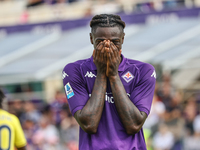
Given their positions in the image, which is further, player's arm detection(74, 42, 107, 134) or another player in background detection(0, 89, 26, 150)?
another player in background detection(0, 89, 26, 150)

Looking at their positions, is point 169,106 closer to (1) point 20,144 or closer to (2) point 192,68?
(2) point 192,68

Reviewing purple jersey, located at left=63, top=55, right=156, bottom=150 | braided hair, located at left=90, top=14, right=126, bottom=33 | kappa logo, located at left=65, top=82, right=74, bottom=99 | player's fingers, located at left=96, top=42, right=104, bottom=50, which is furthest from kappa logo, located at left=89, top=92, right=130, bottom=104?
braided hair, located at left=90, top=14, right=126, bottom=33

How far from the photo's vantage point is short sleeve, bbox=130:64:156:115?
278cm

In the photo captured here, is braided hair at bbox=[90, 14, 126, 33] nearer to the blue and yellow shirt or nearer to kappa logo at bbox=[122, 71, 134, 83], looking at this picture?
kappa logo at bbox=[122, 71, 134, 83]

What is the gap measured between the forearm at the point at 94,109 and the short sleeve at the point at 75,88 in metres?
0.07

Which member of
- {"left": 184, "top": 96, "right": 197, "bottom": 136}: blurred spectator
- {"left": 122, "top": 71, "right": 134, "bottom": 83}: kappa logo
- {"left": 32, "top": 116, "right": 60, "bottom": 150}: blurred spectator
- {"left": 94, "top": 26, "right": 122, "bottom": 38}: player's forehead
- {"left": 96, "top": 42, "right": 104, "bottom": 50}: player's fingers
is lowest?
{"left": 32, "top": 116, "right": 60, "bottom": 150}: blurred spectator

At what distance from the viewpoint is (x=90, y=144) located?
8.93ft

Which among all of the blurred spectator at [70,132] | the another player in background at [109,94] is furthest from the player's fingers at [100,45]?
the blurred spectator at [70,132]

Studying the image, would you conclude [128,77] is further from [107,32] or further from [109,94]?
[107,32]

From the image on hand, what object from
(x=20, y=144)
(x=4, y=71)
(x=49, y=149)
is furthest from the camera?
(x=4, y=71)

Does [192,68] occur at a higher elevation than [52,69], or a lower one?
lower

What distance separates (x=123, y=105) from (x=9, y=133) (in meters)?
2.25

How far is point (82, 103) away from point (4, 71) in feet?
37.1

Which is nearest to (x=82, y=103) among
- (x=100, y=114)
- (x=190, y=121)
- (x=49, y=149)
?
(x=100, y=114)
